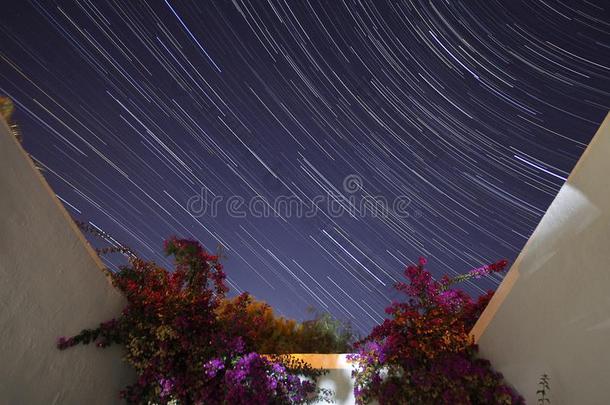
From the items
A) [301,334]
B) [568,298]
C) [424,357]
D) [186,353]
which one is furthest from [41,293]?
[301,334]

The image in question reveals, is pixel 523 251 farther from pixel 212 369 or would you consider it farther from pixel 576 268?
pixel 212 369

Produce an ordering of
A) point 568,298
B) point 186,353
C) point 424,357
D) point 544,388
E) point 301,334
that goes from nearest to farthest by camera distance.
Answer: point 568,298, point 544,388, point 424,357, point 186,353, point 301,334

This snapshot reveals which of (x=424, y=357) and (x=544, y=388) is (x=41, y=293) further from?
(x=544, y=388)

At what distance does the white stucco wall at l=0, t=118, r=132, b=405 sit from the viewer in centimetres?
358

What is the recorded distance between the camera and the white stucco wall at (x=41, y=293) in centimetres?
358

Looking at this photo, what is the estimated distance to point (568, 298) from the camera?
12.5 ft

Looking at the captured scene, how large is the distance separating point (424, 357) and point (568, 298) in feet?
5.62

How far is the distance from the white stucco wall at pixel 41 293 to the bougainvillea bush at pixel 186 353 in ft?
1.04

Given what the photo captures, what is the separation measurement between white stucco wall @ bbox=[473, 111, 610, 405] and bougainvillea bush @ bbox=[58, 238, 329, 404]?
8.20 feet

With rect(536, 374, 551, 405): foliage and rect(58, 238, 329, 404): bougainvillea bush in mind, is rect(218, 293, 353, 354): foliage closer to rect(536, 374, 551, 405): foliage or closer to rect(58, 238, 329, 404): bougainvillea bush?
rect(58, 238, 329, 404): bougainvillea bush

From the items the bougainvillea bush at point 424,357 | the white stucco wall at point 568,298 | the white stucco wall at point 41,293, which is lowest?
the white stucco wall at point 41,293

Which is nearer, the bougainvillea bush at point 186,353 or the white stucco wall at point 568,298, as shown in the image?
the white stucco wall at point 568,298

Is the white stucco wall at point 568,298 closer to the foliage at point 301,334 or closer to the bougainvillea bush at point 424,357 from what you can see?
the bougainvillea bush at point 424,357

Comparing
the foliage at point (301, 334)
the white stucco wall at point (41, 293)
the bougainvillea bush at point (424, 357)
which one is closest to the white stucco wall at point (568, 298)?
the bougainvillea bush at point (424, 357)
